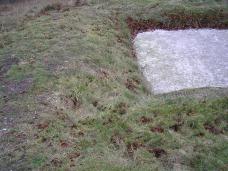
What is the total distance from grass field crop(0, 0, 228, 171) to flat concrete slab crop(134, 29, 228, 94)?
1.00 metres

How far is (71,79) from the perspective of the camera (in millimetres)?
23125

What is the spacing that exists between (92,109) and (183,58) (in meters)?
9.46

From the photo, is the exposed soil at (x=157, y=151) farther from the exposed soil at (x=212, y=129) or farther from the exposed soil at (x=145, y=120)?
the exposed soil at (x=212, y=129)

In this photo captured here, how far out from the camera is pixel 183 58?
92.2ft

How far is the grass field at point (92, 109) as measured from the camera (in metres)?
17.5

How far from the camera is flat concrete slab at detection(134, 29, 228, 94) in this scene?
25.4 meters

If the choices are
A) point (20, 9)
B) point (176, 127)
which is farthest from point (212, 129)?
point (20, 9)

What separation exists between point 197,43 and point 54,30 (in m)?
10.2

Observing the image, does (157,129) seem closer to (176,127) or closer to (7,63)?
(176,127)

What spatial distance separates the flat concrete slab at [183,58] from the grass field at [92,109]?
3.29 feet

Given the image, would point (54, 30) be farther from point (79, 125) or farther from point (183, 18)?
point (79, 125)

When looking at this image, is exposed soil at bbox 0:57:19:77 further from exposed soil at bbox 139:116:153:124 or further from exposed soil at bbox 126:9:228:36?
exposed soil at bbox 126:9:228:36

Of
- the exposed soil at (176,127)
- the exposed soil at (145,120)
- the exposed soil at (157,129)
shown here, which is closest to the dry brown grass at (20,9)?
the exposed soil at (145,120)

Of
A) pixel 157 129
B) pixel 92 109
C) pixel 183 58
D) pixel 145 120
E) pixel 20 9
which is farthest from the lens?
pixel 20 9
